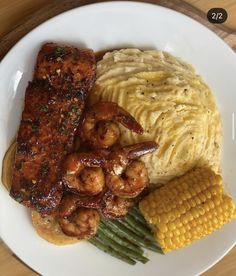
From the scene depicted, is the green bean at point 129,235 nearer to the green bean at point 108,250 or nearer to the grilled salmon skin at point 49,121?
the green bean at point 108,250

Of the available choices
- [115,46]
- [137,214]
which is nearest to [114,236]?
[137,214]

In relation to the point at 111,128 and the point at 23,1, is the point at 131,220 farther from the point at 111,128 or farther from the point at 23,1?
the point at 23,1

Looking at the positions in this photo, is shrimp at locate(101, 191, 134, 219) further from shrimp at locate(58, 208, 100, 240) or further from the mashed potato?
the mashed potato

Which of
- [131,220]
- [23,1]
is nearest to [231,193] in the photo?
[131,220]

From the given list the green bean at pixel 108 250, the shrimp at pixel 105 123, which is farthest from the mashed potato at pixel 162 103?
the green bean at pixel 108 250

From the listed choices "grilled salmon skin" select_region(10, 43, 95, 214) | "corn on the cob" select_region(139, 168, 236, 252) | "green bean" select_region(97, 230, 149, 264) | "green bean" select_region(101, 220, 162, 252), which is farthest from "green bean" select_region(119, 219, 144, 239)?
"grilled salmon skin" select_region(10, 43, 95, 214)
